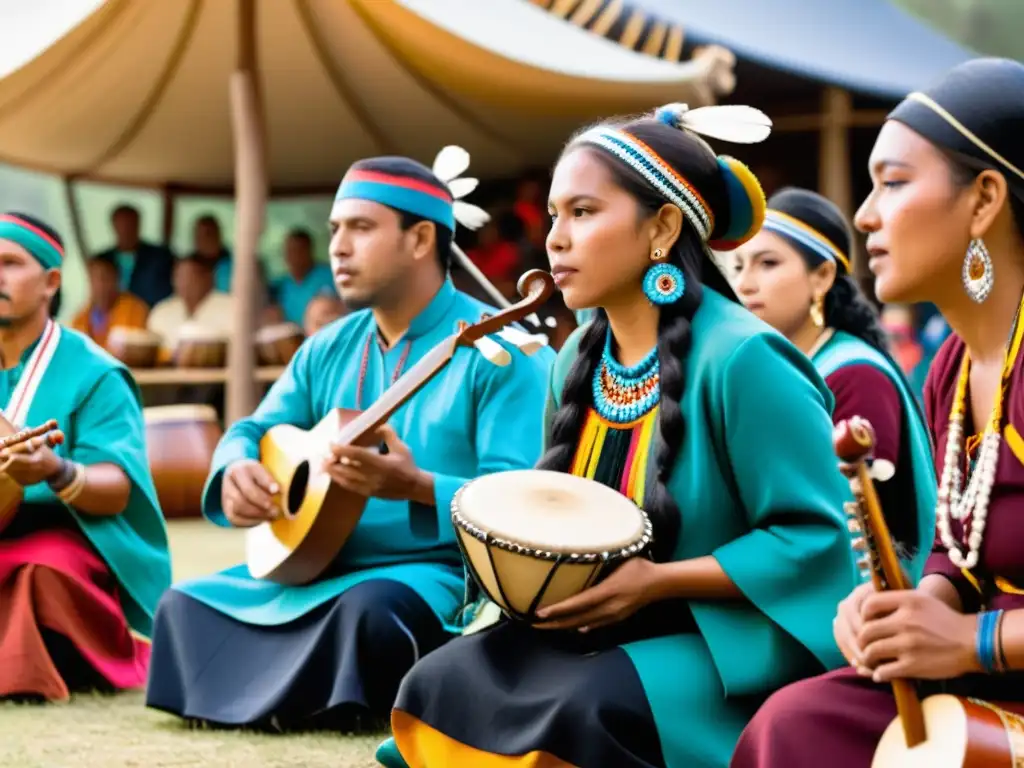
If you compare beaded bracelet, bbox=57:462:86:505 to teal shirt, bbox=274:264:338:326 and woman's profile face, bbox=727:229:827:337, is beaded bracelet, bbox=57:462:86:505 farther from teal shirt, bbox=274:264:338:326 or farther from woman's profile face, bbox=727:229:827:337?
teal shirt, bbox=274:264:338:326

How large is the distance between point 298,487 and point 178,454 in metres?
6.00

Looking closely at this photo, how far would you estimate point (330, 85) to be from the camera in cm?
1034

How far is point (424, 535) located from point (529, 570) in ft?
4.70

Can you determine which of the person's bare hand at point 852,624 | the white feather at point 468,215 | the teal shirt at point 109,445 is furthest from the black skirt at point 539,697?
the teal shirt at point 109,445

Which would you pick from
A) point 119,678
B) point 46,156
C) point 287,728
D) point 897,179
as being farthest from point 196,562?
point 897,179

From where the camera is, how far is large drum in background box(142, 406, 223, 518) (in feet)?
32.7

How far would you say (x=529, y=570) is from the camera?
8.43 ft

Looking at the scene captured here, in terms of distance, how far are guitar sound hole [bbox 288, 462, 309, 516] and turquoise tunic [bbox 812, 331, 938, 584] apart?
147cm

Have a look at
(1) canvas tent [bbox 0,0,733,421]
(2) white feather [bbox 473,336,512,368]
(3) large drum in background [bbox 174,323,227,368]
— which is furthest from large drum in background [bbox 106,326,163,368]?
(2) white feather [bbox 473,336,512,368]

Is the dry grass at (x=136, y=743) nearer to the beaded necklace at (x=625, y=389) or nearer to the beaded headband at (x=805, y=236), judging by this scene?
the beaded necklace at (x=625, y=389)

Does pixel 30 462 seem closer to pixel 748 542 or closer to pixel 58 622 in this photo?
pixel 58 622

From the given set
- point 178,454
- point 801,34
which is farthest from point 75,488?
point 801,34

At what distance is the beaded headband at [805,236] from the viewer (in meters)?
4.54

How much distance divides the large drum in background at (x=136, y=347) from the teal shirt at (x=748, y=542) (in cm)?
859
